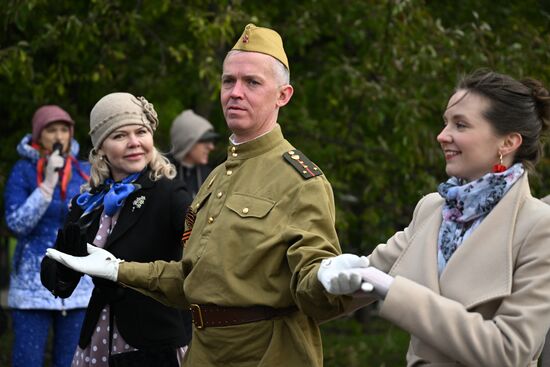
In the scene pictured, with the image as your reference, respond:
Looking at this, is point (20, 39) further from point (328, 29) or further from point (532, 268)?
point (532, 268)

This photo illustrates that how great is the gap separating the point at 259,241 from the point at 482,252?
910 millimetres

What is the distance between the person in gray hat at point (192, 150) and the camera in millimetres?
8055

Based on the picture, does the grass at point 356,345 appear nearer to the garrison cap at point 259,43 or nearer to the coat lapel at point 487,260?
the garrison cap at point 259,43

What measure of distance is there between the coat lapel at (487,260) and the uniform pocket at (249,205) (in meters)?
0.81

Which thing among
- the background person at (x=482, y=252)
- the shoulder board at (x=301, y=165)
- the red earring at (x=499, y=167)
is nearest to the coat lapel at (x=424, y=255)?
the background person at (x=482, y=252)

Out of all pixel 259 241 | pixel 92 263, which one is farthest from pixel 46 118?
pixel 259 241

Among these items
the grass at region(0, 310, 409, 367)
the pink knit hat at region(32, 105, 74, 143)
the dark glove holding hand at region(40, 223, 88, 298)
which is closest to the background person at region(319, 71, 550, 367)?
the dark glove holding hand at region(40, 223, 88, 298)

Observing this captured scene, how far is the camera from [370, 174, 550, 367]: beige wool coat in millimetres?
3186

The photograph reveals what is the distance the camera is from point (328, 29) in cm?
948

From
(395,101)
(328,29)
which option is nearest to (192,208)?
(395,101)

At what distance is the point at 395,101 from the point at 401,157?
0.49 meters

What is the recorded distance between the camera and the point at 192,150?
8.09 metres

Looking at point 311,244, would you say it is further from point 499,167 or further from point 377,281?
point 499,167

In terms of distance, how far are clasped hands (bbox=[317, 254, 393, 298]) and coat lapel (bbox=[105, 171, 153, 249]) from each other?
5.31 feet
